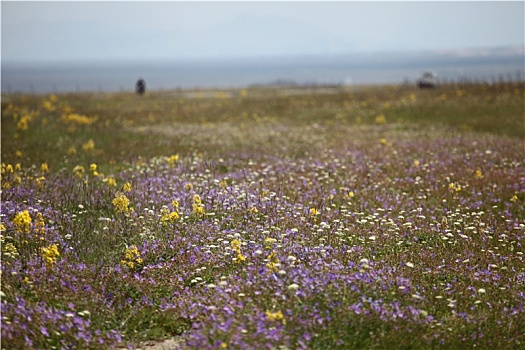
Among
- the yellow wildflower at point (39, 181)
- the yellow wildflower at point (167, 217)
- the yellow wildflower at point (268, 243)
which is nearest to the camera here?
the yellow wildflower at point (268, 243)

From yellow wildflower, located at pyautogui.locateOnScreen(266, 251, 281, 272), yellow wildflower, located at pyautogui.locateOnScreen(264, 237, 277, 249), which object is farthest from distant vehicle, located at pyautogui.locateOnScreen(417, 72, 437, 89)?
yellow wildflower, located at pyautogui.locateOnScreen(266, 251, 281, 272)

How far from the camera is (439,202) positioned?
12.5 metres

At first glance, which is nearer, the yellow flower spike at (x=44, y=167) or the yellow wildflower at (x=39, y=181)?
the yellow wildflower at (x=39, y=181)

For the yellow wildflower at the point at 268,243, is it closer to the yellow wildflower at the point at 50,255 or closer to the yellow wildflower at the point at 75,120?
the yellow wildflower at the point at 50,255

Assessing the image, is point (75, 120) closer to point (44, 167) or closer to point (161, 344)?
point (44, 167)

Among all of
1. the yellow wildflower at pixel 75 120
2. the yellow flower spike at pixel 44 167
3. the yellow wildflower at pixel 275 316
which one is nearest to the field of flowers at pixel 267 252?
the yellow wildflower at pixel 275 316

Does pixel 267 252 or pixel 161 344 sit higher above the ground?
pixel 267 252

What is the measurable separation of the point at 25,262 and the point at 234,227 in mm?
3443

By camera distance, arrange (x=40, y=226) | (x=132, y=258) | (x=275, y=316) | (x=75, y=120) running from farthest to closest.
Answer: (x=75, y=120) < (x=40, y=226) < (x=132, y=258) < (x=275, y=316)

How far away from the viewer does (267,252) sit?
8492 mm

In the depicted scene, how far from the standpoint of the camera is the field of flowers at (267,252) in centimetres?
668

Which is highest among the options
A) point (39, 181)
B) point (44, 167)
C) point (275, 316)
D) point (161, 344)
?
point (44, 167)

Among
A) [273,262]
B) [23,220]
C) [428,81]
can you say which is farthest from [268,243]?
[428,81]

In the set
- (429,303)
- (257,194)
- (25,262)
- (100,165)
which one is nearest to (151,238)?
(25,262)
